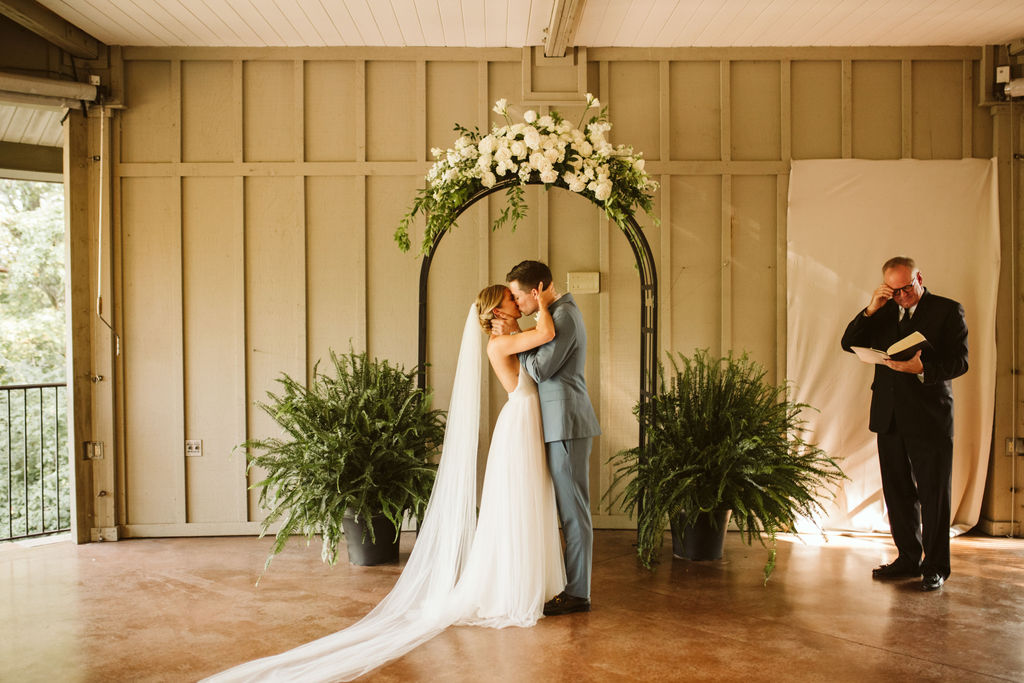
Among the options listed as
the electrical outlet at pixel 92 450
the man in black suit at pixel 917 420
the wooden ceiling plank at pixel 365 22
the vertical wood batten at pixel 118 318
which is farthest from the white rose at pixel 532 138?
the electrical outlet at pixel 92 450

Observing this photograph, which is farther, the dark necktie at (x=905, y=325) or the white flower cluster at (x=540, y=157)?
the dark necktie at (x=905, y=325)

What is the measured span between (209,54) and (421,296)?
2568mm

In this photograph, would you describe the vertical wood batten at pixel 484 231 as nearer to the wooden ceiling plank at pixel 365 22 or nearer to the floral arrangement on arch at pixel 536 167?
the wooden ceiling plank at pixel 365 22

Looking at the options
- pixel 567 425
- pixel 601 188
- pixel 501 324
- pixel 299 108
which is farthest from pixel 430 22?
pixel 567 425

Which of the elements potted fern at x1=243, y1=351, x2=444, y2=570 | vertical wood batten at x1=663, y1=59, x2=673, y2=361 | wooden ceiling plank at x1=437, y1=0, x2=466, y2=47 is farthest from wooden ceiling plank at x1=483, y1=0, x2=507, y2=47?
potted fern at x1=243, y1=351, x2=444, y2=570

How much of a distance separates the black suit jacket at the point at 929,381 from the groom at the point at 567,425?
5.88 feet

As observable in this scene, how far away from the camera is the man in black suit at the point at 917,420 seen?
3.97m

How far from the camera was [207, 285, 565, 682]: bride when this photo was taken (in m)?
3.55

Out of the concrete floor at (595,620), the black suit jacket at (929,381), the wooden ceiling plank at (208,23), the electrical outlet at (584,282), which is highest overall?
the wooden ceiling plank at (208,23)

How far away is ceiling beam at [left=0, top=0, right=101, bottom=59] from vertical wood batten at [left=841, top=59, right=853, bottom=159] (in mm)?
5387

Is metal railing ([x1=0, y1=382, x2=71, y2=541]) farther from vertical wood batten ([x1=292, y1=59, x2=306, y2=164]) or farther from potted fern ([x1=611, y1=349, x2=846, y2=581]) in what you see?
potted fern ([x1=611, y1=349, x2=846, y2=581])

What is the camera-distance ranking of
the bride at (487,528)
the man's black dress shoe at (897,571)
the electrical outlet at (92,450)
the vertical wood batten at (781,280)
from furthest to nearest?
the vertical wood batten at (781,280)
the electrical outlet at (92,450)
the man's black dress shoe at (897,571)
the bride at (487,528)

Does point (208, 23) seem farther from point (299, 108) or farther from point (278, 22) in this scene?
point (299, 108)

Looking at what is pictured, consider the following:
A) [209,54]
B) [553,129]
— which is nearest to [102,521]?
[209,54]
